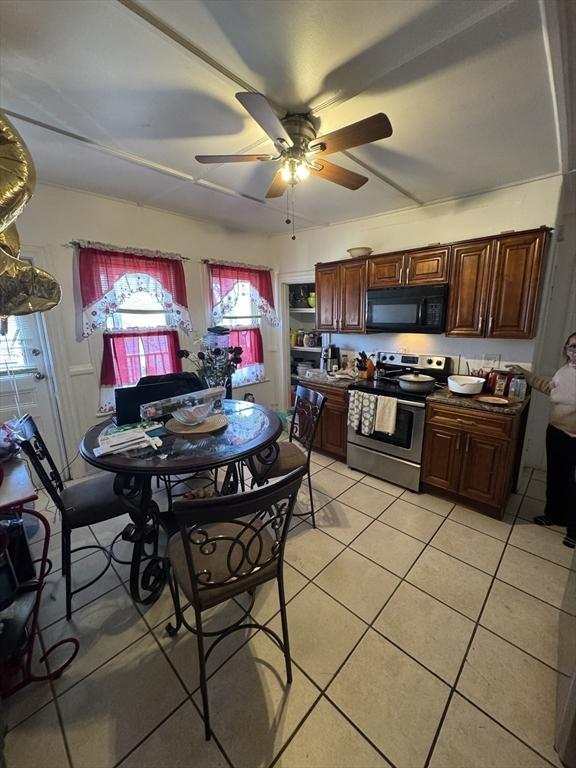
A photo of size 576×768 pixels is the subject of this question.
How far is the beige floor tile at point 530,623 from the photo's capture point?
1391 mm

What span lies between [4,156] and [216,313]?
8.78 ft

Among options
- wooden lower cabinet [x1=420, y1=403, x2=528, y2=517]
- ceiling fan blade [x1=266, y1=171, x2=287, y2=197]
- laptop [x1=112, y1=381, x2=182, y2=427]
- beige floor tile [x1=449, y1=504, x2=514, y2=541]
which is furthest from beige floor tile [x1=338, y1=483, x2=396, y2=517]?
ceiling fan blade [x1=266, y1=171, x2=287, y2=197]

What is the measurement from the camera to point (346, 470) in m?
3.19

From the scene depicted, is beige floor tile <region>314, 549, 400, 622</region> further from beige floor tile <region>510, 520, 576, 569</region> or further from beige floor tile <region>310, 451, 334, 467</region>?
Result: beige floor tile <region>310, 451, 334, 467</region>

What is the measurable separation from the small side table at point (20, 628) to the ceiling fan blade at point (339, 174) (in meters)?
2.22

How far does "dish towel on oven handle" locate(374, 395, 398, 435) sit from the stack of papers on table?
1897mm

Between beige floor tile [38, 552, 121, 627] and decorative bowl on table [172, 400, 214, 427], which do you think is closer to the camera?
beige floor tile [38, 552, 121, 627]

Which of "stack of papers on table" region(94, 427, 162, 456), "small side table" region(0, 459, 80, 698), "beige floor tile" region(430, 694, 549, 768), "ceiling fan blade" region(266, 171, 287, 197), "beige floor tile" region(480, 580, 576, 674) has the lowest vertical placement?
"beige floor tile" region(430, 694, 549, 768)

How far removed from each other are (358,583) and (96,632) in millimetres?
1454

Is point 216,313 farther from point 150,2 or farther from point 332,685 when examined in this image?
point 332,685

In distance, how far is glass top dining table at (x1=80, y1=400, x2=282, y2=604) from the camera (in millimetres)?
1495

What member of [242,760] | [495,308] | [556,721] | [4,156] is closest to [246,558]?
[242,760]

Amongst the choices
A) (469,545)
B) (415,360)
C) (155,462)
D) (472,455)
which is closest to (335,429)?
(415,360)

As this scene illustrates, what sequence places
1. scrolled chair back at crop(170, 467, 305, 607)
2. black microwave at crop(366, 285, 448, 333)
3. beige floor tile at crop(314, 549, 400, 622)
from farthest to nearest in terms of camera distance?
1. black microwave at crop(366, 285, 448, 333)
2. beige floor tile at crop(314, 549, 400, 622)
3. scrolled chair back at crop(170, 467, 305, 607)
